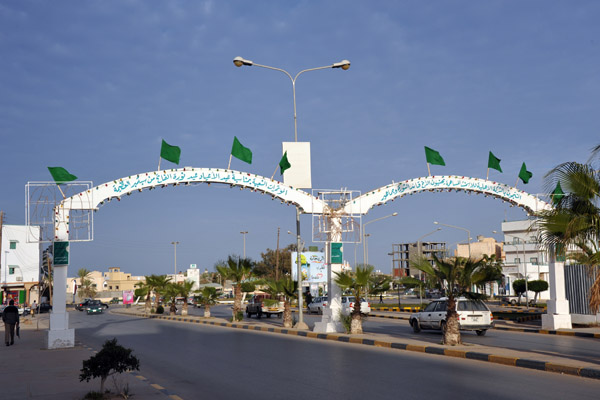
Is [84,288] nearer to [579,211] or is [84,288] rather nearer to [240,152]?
[240,152]

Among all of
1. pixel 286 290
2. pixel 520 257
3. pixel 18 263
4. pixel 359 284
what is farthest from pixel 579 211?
pixel 520 257

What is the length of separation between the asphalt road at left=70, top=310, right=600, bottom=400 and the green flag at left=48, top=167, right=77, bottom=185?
6.98 meters

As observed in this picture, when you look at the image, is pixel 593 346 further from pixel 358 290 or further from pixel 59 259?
pixel 59 259

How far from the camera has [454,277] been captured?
1798 centimetres

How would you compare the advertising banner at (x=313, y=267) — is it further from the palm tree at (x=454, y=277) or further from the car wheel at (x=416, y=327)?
the palm tree at (x=454, y=277)

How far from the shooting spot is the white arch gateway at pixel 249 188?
66.2 feet

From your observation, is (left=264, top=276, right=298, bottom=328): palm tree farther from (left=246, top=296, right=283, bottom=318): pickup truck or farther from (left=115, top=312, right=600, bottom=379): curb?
(left=246, top=296, right=283, bottom=318): pickup truck

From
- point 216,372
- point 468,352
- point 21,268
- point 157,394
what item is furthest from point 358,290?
point 21,268

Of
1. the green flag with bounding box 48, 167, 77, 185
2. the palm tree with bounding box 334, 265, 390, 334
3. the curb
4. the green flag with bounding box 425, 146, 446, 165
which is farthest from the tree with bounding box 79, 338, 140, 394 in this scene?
the green flag with bounding box 425, 146, 446, 165

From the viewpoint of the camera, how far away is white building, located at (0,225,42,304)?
69.6 m

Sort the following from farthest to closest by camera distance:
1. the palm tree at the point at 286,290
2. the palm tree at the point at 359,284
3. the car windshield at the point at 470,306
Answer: the palm tree at the point at 286,290
the car windshield at the point at 470,306
the palm tree at the point at 359,284

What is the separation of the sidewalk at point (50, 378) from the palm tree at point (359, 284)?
9.46m

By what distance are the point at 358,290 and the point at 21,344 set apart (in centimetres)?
1360

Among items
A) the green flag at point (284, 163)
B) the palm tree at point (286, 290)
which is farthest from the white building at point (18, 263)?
the green flag at point (284, 163)
